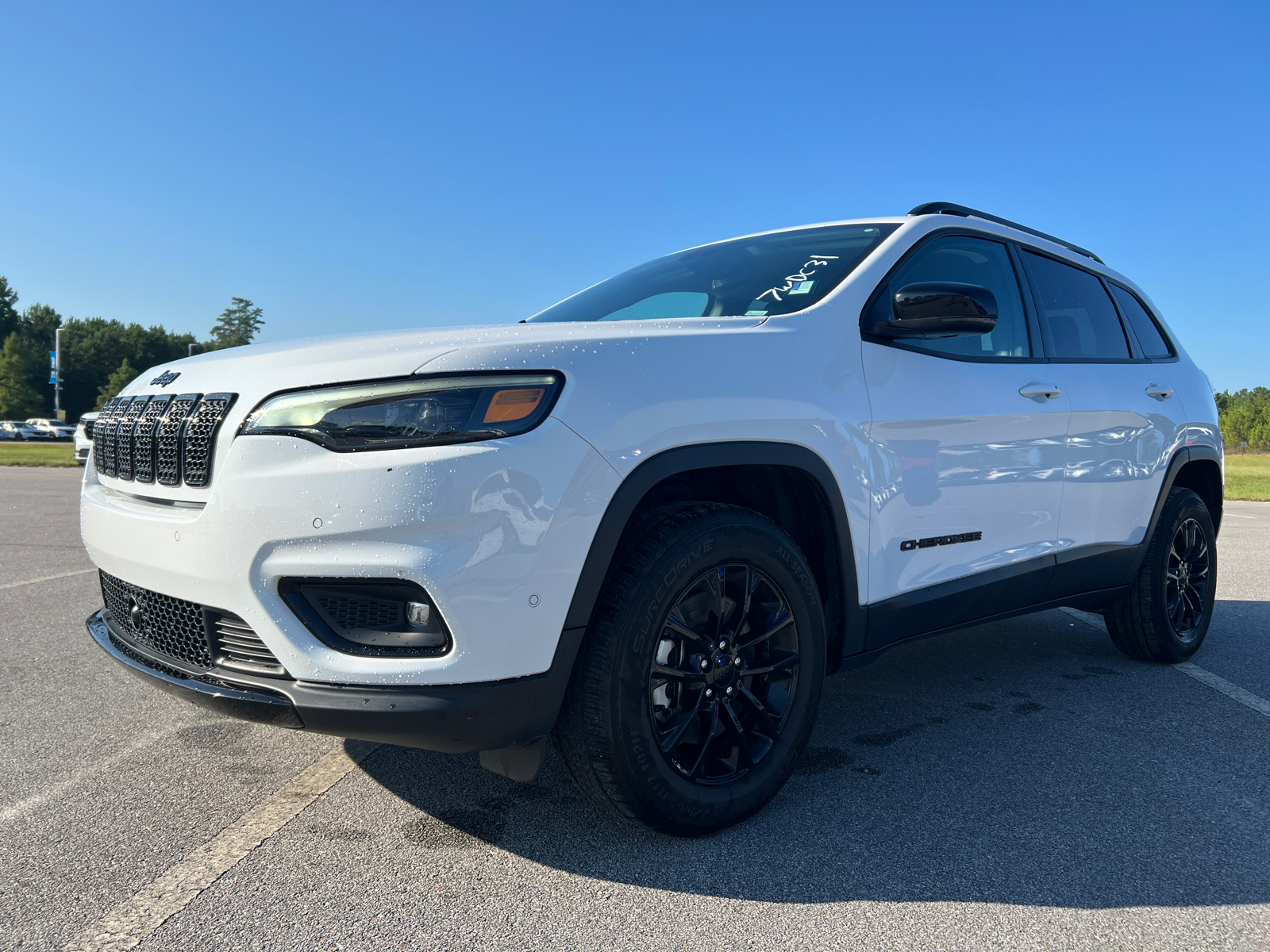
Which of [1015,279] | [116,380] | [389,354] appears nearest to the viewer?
[389,354]

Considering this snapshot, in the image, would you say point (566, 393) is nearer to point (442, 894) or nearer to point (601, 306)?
point (442, 894)

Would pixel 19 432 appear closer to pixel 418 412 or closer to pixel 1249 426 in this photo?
pixel 418 412

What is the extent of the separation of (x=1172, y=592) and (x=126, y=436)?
14.9ft

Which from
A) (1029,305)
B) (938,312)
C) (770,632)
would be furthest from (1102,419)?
(770,632)

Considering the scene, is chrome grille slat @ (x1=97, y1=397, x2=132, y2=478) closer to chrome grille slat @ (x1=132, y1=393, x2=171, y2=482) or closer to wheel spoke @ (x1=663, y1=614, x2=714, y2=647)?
chrome grille slat @ (x1=132, y1=393, x2=171, y2=482)

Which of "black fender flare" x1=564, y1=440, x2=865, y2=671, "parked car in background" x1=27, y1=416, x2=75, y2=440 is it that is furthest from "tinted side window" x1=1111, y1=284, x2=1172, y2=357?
"parked car in background" x1=27, y1=416, x2=75, y2=440

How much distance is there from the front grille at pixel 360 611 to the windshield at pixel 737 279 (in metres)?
1.37

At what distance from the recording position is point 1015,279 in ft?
12.1

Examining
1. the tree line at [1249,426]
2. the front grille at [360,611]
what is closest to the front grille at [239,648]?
the front grille at [360,611]

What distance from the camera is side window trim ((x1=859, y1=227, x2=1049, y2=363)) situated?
2885 mm

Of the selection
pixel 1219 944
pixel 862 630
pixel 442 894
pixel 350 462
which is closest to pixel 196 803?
pixel 442 894

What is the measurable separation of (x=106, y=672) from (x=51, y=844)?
69.6 inches

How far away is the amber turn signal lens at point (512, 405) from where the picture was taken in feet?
6.47

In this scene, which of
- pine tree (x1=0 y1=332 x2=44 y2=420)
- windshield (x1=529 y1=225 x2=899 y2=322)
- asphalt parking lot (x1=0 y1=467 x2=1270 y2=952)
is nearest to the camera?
asphalt parking lot (x1=0 y1=467 x2=1270 y2=952)
